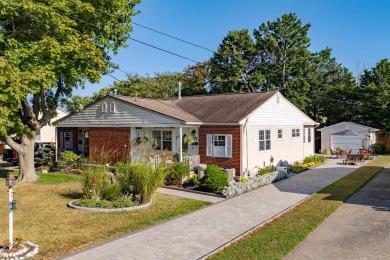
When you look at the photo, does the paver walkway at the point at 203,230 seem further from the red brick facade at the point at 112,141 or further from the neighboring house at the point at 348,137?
the neighboring house at the point at 348,137

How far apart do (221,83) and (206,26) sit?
76.5 feet

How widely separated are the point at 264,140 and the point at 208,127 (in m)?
3.85

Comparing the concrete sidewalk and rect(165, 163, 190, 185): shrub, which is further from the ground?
rect(165, 163, 190, 185): shrub

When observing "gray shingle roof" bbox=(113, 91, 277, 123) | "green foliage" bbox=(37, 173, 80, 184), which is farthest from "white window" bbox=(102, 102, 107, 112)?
"green foliage" bbox=(37, 173, 80, 184)

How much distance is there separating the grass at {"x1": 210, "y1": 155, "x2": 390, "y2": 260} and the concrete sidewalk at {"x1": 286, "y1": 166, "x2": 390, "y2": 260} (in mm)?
232

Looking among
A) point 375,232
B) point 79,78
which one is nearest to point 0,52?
point 79,78

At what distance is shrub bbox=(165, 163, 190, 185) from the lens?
16484 millimetres

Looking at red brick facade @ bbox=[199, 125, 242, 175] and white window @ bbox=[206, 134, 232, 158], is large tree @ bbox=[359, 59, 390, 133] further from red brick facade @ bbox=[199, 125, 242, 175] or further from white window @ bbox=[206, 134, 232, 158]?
white window @ bbox=[206, 134, 232, 158]

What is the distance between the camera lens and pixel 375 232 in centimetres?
917

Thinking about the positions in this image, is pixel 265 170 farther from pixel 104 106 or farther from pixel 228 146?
pixel 104 106

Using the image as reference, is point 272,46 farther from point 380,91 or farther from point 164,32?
point 164,32

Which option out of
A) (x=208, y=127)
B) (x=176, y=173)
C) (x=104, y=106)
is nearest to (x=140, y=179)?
(x=176, y=173)

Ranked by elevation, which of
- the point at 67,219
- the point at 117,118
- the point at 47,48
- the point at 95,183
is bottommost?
the point at 67,219

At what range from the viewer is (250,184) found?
1543 cm
